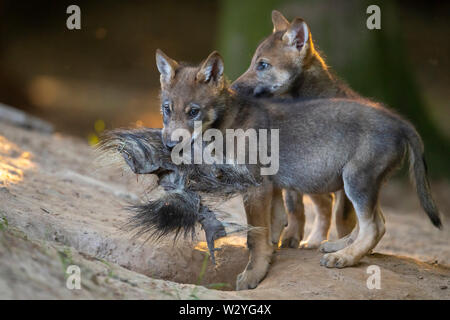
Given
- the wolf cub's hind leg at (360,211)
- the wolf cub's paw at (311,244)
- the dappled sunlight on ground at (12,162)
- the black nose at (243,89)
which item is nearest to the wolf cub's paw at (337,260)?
the wolf cub's hind leg at (360,211)

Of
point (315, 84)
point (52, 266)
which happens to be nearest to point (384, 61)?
point (315, 84)

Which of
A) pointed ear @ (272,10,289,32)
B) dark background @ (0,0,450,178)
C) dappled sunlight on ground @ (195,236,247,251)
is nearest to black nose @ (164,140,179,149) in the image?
dappled sunlight on ground @ (195,236,247,251)

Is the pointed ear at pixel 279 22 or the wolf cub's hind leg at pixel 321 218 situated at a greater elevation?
the pointed ear at pixel 279 22

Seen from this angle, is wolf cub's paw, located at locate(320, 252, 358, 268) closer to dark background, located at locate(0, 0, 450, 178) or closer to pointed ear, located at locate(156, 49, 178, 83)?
pointed ear, located at locate(156, 49, 178, 83)

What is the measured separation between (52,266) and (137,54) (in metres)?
16.9

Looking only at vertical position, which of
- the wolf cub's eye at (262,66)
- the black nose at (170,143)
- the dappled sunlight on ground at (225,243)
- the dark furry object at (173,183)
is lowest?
the dappled sunlight on ground at (225,243)

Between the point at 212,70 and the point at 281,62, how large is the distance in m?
1.32

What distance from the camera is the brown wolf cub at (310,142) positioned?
5.16 meters

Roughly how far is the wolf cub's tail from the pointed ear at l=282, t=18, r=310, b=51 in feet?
5.82

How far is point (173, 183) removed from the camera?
193 inches

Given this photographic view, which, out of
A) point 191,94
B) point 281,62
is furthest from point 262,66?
point 191,94

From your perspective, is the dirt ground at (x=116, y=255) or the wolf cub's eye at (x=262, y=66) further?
the wolf cub's eye at (x=262, y=66)

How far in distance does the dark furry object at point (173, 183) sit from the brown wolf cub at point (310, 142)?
7.0 inches

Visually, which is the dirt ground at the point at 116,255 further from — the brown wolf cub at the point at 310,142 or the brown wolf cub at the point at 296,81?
the brown wolf cub at the point at 296,81
